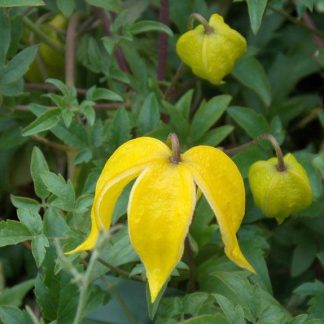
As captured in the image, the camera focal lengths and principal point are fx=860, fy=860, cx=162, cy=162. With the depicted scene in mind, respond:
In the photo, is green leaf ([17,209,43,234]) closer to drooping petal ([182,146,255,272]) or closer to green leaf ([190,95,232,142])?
drooping petal ([182,146,255,272])

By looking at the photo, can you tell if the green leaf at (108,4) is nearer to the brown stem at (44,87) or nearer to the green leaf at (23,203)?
the brown stem at (44,87)

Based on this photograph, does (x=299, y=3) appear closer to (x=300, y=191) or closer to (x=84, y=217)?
(x=300, y=191)

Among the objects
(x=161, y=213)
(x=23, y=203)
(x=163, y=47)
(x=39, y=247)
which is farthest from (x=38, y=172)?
(x=163, y=47)

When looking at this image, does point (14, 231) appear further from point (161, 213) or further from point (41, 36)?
point (41, 36)

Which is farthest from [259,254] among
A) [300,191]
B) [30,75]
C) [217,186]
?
[30,75]

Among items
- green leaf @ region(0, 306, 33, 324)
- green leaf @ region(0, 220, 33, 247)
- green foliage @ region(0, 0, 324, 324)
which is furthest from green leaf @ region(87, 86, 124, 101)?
green leaf @ region(0, 306, 33, 324)

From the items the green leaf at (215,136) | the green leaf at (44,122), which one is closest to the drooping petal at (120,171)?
the green leaf at (44,122)

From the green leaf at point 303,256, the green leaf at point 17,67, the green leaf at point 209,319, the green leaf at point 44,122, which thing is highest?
the green leaf at point 17,67
